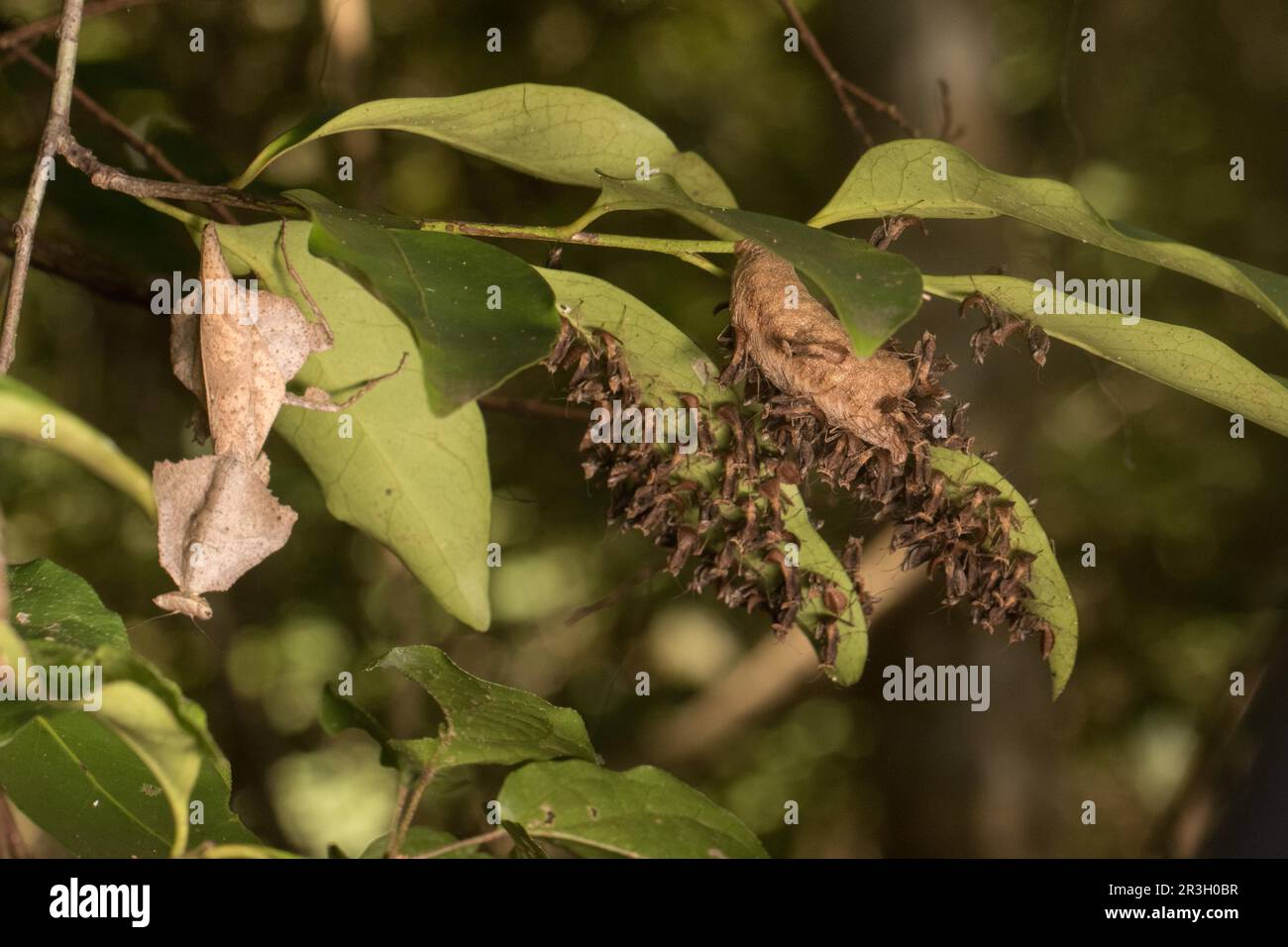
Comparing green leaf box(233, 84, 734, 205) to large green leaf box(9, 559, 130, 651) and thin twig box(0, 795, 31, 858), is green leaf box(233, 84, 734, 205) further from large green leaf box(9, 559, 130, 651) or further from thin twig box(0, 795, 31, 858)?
thin twig box(0, 795, 31, 858)

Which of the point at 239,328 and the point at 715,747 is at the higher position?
the point at 239,328

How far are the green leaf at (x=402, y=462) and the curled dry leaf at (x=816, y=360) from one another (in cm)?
25

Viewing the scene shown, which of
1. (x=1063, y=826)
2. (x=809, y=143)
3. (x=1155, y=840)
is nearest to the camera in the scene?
(x=1155, y=840)

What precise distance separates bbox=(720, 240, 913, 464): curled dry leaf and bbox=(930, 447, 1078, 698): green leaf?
0.35 ft

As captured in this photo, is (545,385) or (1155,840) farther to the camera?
(545,385)

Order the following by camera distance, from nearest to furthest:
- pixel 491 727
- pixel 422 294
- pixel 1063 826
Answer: pixel 422 294, pixel 491 727, pixel 1063 826

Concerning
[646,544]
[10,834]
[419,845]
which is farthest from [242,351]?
[646,544]

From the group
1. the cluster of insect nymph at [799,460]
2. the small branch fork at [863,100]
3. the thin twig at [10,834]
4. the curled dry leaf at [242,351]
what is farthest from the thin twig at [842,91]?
the thin twig at [10,834]

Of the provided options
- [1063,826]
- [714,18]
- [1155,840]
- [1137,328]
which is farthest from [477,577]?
[714,18]

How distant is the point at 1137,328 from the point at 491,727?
54 centimetres

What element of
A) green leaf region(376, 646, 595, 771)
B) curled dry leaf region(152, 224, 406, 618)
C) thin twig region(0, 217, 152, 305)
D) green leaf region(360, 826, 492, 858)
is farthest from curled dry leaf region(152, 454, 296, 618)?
thin twig region(0, 217, 152, 305)

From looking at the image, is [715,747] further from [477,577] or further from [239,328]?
[239,328]

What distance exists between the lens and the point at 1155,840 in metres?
1.47

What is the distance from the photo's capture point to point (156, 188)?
0.64m
